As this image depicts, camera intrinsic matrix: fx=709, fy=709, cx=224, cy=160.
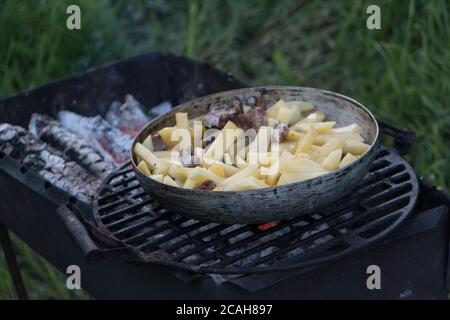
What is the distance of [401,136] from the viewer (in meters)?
2.48

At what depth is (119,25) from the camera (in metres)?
4.96

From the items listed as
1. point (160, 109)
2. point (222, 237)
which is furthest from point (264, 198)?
point (160, 109)

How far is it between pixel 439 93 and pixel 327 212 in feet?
6.04

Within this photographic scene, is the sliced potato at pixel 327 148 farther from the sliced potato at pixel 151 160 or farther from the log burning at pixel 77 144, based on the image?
the log burning at pixel 77 144

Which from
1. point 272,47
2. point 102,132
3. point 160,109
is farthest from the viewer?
point 272,47

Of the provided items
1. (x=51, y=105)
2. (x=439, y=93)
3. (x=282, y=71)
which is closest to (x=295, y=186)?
(x=51, y=105)

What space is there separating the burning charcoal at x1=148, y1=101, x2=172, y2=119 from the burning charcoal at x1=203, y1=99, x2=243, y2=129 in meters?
1.03

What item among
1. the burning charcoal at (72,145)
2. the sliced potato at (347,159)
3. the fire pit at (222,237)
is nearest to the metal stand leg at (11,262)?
the fire pit at (222,237)

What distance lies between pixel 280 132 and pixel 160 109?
133 centimetres

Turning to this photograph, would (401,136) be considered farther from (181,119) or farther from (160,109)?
(160,109)

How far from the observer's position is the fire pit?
2.01 m

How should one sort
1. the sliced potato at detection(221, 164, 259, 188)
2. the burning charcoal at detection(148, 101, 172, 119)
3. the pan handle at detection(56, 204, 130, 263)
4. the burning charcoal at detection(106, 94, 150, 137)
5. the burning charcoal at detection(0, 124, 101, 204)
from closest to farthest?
the pan handle at detection(56, 204, 130, 263) → the sliced potato at detection(221, 164, 259, 188) → the burning charcoal at detection(0, 124, 101, 204) → the burning charcoal at detection(106, 94, 150, 137) → the burning charcoal at detection(148, 101, 172, 119)

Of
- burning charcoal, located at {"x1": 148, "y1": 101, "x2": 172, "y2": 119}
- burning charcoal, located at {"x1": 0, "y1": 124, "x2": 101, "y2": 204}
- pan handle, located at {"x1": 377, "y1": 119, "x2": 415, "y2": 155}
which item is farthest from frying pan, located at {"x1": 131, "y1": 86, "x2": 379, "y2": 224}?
burning charcoal, located at {"x1": 148, "y1": 101, "x2": 172, "y2": 119}

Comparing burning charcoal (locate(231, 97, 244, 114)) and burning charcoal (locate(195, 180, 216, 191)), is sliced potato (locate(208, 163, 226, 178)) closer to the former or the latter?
burning charcoal (locate(195, 180, 216, 191))
